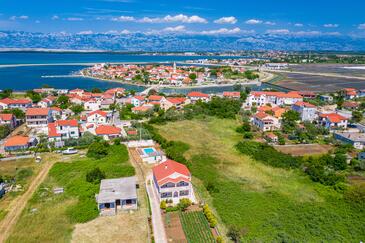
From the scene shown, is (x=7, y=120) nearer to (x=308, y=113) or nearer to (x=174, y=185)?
(x=174, y=185)

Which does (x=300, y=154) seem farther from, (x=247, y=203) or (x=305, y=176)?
(x=247, y=203)

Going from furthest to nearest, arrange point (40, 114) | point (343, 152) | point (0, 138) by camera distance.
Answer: point (40, 114), point (0, 138), point (343, 152)

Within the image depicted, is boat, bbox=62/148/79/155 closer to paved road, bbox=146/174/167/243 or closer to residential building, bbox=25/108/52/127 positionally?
paved road, bbox=146/174/167/243

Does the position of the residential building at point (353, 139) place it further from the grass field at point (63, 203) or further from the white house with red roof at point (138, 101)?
the white house with red roof at point (138, 101)

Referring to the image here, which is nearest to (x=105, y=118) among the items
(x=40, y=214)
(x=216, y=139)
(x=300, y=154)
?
(x=216, y=139)

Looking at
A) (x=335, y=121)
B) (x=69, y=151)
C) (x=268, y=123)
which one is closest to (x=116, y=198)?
(x=69, y=151)

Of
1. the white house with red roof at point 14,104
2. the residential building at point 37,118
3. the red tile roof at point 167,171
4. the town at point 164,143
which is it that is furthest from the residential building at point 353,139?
the white house with red roof at point 14,104
